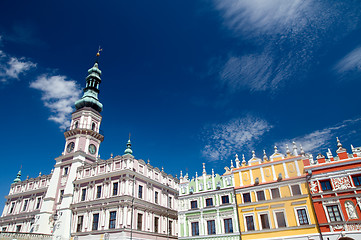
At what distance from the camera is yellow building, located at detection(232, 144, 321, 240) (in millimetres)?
28453

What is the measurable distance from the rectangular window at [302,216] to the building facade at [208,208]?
7.33 m

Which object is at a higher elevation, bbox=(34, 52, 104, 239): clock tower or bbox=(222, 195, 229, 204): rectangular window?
bbox=(34, 52, 104, 239): clock tower

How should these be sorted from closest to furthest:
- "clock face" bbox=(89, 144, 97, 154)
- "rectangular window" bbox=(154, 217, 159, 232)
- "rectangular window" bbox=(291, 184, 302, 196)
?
1. "rectangular window" bbox=(291, 184, 302, 196)
2. "rectangular window" bbox=(154, 217, 159, 232)
3. "clock face" bbox=(89, 144, 97, 154)

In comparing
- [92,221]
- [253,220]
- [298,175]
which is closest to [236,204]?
[253,220]

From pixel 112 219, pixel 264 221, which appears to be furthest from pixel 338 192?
pixel 112 219

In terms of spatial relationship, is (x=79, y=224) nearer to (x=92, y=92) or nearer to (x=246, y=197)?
(x=246, y=197)

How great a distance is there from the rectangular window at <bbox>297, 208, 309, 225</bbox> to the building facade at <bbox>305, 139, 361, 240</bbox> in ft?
4.41

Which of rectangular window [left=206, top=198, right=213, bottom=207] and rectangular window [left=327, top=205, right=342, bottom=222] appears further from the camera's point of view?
rectangular window [left=206, top=198, right=213, bottom=207]

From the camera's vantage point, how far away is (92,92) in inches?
2106

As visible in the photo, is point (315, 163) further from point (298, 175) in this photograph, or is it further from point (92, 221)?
point (92, 221)

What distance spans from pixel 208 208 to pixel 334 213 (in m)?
14.6

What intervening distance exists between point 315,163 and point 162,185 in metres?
24.4

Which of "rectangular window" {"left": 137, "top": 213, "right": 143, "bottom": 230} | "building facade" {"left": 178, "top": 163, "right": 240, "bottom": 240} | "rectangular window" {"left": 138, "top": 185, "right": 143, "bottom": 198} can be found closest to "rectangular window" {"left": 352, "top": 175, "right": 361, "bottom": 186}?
"building facade" {"left": 178, "top": 163, "right": 240, "bottom": 240}

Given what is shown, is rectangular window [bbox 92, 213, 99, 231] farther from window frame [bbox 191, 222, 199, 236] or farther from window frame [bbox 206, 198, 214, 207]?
window frame [bbox 206, 198, 214, 207]
